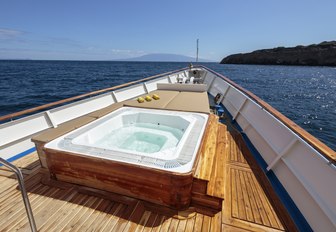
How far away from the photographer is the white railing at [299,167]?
6.01 feet

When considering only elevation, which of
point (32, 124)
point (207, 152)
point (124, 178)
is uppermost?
point (32, 124)

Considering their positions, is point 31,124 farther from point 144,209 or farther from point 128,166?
point 144,209

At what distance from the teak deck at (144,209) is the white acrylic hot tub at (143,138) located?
0.34 metres

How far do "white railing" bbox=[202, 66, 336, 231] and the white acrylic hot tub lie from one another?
1201mm

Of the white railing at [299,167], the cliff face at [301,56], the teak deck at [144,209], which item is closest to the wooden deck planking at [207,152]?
the teak deck at [144,209]

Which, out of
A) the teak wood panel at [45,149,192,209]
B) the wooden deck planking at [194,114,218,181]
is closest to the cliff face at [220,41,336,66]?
the wooden deck planking at [194,114,218,181]

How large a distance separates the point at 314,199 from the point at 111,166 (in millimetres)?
2435

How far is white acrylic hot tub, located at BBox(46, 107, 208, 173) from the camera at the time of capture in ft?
7.27

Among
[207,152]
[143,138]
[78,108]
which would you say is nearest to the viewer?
[207,152]

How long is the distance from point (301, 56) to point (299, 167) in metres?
67.4

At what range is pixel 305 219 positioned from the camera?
2.03m

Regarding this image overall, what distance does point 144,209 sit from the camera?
6.93 feet

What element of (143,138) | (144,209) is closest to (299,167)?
(144,209)

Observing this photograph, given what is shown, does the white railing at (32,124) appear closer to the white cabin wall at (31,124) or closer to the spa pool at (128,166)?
the white cabin wall at (31,124)
